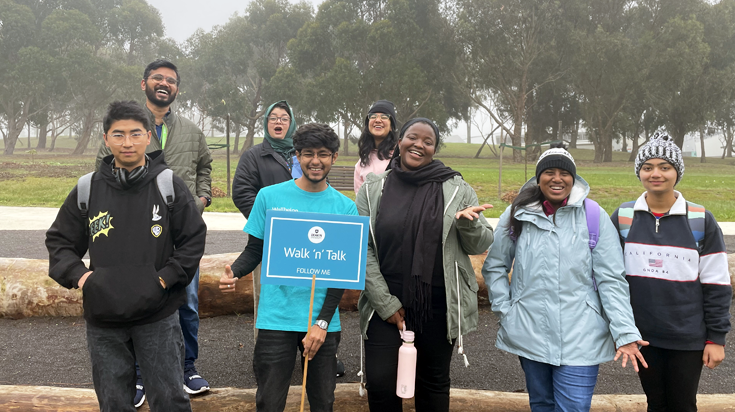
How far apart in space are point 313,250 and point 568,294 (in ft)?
4.23

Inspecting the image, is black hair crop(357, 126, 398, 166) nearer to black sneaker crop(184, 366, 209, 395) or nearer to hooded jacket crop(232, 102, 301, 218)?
hooded jacket crop(232, 102, 301, 218)

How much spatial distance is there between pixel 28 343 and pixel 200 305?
1504 millimetres

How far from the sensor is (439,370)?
9.80 ft

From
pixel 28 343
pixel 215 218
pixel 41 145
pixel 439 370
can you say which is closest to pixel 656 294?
pixel 439 370

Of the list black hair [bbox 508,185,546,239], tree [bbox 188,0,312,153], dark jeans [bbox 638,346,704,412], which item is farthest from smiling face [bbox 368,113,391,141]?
tree [bbox 188,0,312,153]

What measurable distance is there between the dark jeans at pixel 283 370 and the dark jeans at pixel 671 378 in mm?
1642

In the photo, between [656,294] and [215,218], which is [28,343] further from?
[215,218]

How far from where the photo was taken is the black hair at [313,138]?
2896 millimetres

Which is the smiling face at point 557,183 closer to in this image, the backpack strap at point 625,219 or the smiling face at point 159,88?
the backpack strap at point 625,219

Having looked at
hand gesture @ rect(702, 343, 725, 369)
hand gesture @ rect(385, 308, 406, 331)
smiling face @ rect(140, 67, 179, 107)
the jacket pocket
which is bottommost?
hand gesture @ rect(702, 343, 725, 369)

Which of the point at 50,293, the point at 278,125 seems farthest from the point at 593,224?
the point at 50,293

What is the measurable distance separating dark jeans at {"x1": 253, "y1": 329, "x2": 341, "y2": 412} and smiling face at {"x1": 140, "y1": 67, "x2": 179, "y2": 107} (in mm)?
1928

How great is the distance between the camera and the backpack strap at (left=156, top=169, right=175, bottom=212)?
2756 millimetres

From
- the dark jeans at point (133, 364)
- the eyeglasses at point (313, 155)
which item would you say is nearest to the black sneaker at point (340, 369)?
the dark jeans at point (133, 364)
